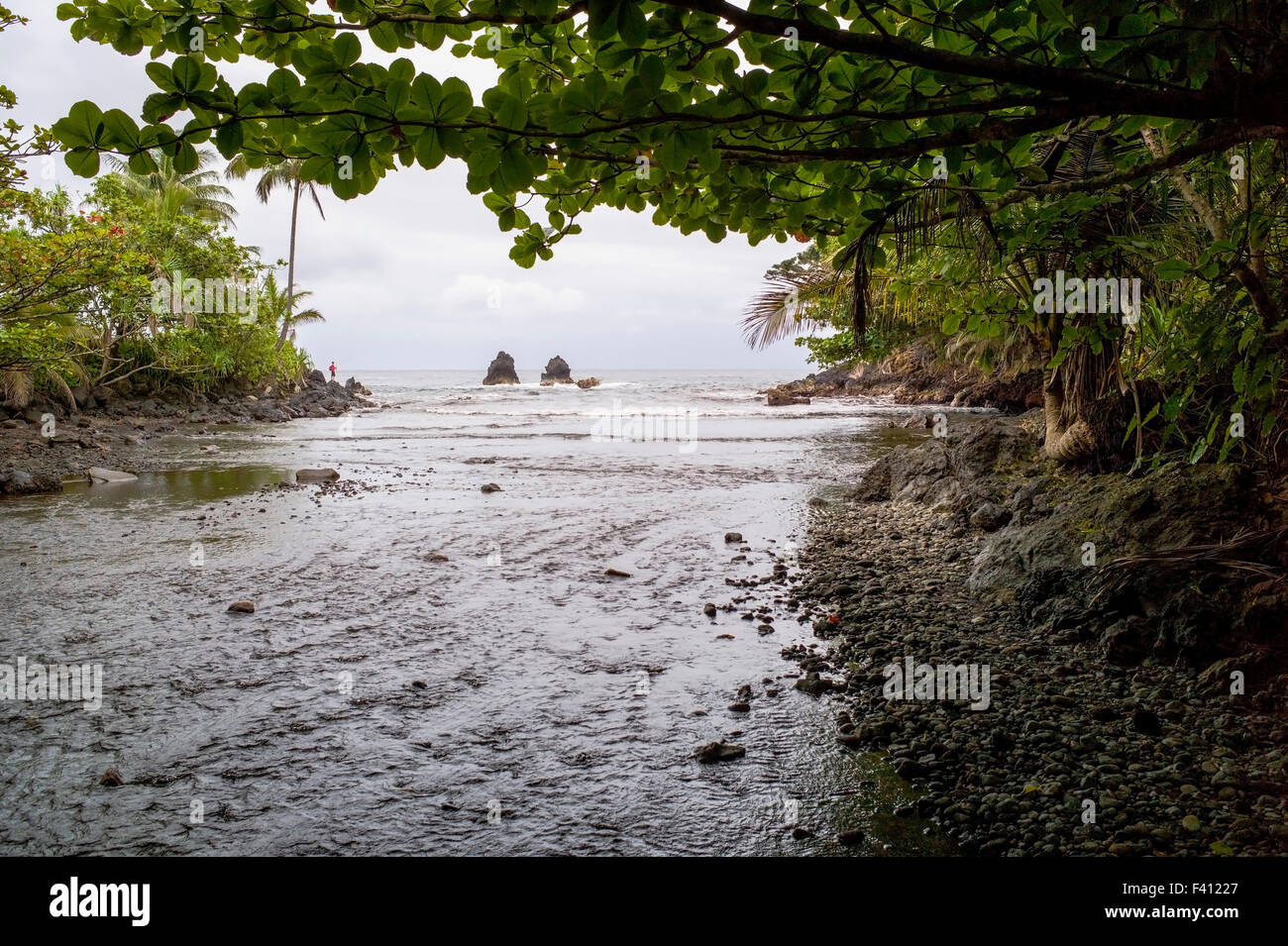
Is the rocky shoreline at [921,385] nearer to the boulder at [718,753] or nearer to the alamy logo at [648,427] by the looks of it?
the alamy logo at [648,427]

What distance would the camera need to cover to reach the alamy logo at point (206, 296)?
25102 mm

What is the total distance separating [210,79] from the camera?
A: 204 centimetres

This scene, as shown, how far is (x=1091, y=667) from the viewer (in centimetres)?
443

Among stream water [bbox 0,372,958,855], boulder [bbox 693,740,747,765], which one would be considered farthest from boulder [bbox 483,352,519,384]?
boulder [bbox 693,740,747,765]

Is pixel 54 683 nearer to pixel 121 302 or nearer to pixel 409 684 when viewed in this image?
pixel 409 684

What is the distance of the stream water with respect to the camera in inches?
129

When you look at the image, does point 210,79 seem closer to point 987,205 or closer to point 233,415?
point 987,205

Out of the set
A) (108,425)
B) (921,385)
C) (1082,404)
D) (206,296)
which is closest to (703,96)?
(1082,404)

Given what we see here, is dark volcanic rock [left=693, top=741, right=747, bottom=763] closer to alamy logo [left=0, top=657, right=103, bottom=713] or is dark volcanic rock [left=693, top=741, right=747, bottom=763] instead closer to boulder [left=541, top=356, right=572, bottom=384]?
alamy logo [left=0, top=657, right=103, bottom=713]
